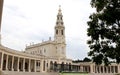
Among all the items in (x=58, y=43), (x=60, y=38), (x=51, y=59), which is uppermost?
(x=60, y=38)

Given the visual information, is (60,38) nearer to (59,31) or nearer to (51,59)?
(59,31)

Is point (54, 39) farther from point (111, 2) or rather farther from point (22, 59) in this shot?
point (111, 2)

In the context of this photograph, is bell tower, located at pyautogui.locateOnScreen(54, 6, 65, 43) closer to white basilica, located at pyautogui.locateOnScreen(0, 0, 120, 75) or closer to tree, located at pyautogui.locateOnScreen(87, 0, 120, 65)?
white basilica, located at pyautogui.locateOnScreen(0, 0, 120, 75)

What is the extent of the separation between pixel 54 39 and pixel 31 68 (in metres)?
14.2

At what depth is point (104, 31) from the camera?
982 centimetres

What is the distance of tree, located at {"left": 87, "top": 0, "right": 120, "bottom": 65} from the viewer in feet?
30.7

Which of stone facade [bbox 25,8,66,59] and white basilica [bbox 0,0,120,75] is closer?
white basilica [bbox 0,0,120,75]

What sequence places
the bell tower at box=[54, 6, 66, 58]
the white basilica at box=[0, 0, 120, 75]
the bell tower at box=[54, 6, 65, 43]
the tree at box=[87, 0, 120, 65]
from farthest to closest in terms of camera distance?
1. the bell tower at box=[54, 6, 65, 43]
2. the bell tower at box=[54, 6, 66, 58]
3. the white basilica at box=[0, 0, 120, 75]
4. the tree at box=[87, 0, 120, 65]

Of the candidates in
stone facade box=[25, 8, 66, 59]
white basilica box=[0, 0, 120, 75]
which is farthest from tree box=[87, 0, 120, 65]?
stone facade box=[25, 8, 66, 59]

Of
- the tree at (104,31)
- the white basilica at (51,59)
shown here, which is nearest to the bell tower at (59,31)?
the white basilica at (51,59)

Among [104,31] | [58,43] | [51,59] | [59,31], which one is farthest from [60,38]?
[104,31]

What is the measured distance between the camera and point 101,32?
32.6ft

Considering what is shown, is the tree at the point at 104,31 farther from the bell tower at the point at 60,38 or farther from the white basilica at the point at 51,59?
the bell tower at the point at 60,38

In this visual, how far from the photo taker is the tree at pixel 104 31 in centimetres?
937
